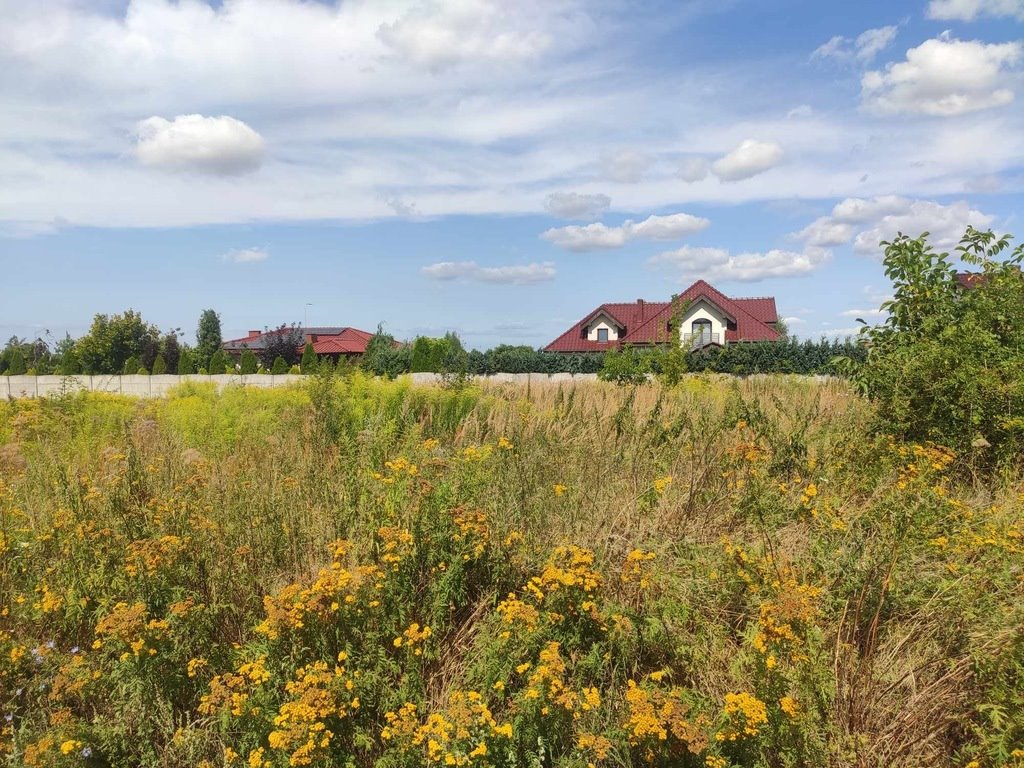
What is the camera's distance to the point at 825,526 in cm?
371

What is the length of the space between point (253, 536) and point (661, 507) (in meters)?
2.31

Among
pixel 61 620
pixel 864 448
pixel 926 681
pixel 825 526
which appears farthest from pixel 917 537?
pixel 61 620

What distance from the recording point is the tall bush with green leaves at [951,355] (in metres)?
5.36

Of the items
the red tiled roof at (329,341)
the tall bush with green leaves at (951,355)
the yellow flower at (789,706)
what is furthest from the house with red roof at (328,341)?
the yellow flower at (789,706)

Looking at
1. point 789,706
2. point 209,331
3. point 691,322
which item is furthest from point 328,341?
point 789,706

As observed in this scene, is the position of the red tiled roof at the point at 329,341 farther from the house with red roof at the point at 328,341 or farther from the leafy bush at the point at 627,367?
the leafy bush at the point at 627,367

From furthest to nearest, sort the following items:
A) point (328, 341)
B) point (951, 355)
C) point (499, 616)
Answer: point (328, 341) < point (951, 355) < point (499, 616)

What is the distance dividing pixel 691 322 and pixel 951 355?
31697 millimetres

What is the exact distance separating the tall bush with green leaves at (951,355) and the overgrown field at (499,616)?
103 cm

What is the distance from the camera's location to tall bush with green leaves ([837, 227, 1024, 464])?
5359 mm

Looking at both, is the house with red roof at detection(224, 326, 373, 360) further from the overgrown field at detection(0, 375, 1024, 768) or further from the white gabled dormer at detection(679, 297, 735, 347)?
the overgrown field at detection(0, 375, 1024, 768)

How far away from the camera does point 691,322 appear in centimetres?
3647

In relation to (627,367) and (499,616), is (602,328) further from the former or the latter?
(499,616)

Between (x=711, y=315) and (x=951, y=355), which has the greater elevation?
(x=711, y=315)
